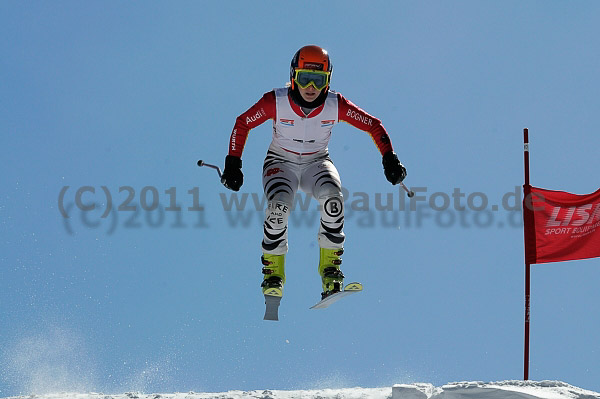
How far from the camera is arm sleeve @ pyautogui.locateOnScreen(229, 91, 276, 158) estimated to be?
8578mm

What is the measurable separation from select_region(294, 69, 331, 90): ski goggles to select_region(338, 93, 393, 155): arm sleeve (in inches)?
17.8

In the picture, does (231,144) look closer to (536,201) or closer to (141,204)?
(141,204)

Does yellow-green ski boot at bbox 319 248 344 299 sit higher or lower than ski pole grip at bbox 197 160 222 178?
lower

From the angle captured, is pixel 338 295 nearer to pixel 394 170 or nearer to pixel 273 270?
pixel 273 270

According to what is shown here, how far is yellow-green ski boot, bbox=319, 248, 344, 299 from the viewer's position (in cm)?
826

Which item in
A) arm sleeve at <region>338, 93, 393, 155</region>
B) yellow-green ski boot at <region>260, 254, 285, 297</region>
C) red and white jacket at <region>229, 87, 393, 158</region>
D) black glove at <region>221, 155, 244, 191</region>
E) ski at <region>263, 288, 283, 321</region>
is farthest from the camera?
arm sleeve at <region>338, 93, 393, 155</region>

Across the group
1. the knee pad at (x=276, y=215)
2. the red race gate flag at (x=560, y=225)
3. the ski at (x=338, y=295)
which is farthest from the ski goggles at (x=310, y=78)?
the red race gate flag at (x=560, y=225)

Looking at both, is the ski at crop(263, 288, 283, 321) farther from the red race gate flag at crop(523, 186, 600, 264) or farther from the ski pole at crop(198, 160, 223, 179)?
the red race gate flag at crop(523, 186, 600, 264)

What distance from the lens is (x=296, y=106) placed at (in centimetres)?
847

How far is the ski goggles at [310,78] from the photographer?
8273 mm

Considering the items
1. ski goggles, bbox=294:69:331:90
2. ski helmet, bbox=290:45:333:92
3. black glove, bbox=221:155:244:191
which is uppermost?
ski helmet, bbox=290:45:333:92

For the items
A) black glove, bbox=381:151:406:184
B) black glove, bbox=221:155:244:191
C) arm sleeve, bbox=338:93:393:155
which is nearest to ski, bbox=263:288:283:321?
Answer: black glove, bbox=221:155:244:191

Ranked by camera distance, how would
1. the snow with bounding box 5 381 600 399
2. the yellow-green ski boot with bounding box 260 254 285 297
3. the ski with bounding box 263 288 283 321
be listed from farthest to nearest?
the yellow-green ski boot with bounding box 260 254 285 297 → the ski with bounding box 263 288 283 321 → the snow with bounding box 5 381 600 399

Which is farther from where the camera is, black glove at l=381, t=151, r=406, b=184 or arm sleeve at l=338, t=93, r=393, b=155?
arm sleeve at l=338, t=93, r=393, b=155
